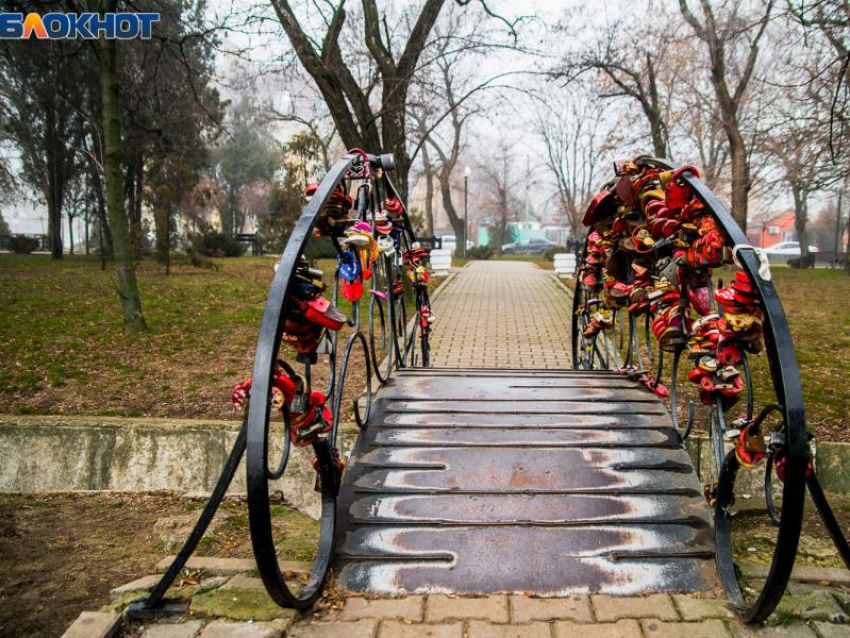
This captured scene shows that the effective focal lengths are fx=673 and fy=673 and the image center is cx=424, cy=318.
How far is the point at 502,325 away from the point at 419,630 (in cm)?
846

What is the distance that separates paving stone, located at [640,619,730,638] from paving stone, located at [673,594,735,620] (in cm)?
4

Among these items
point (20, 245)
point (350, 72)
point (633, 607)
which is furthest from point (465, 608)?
point (20, 245)

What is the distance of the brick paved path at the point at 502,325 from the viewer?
25.9ft

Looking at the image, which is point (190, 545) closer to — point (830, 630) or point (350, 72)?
point (830, 630)

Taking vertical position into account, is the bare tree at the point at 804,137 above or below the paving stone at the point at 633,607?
above

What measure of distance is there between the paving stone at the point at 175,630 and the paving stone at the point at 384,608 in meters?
0.47

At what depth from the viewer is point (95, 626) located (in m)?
2.20

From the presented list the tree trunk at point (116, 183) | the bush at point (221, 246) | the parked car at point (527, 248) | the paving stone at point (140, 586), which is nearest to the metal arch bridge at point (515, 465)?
the paving stone at point (140, 586)

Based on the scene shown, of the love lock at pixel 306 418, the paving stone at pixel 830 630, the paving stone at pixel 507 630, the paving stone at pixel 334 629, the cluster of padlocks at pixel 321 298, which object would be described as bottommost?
the paving stone at pixel 334 629

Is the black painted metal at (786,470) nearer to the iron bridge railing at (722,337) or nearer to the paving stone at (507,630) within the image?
the iron bridge railing at (722,337)

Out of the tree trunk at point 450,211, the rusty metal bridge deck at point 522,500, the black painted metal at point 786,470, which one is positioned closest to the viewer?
the black painted metal at point 786,470

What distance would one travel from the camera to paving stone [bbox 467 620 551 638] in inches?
85.6

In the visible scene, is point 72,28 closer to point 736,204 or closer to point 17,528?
point 17,528

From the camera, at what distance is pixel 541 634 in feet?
7.15
